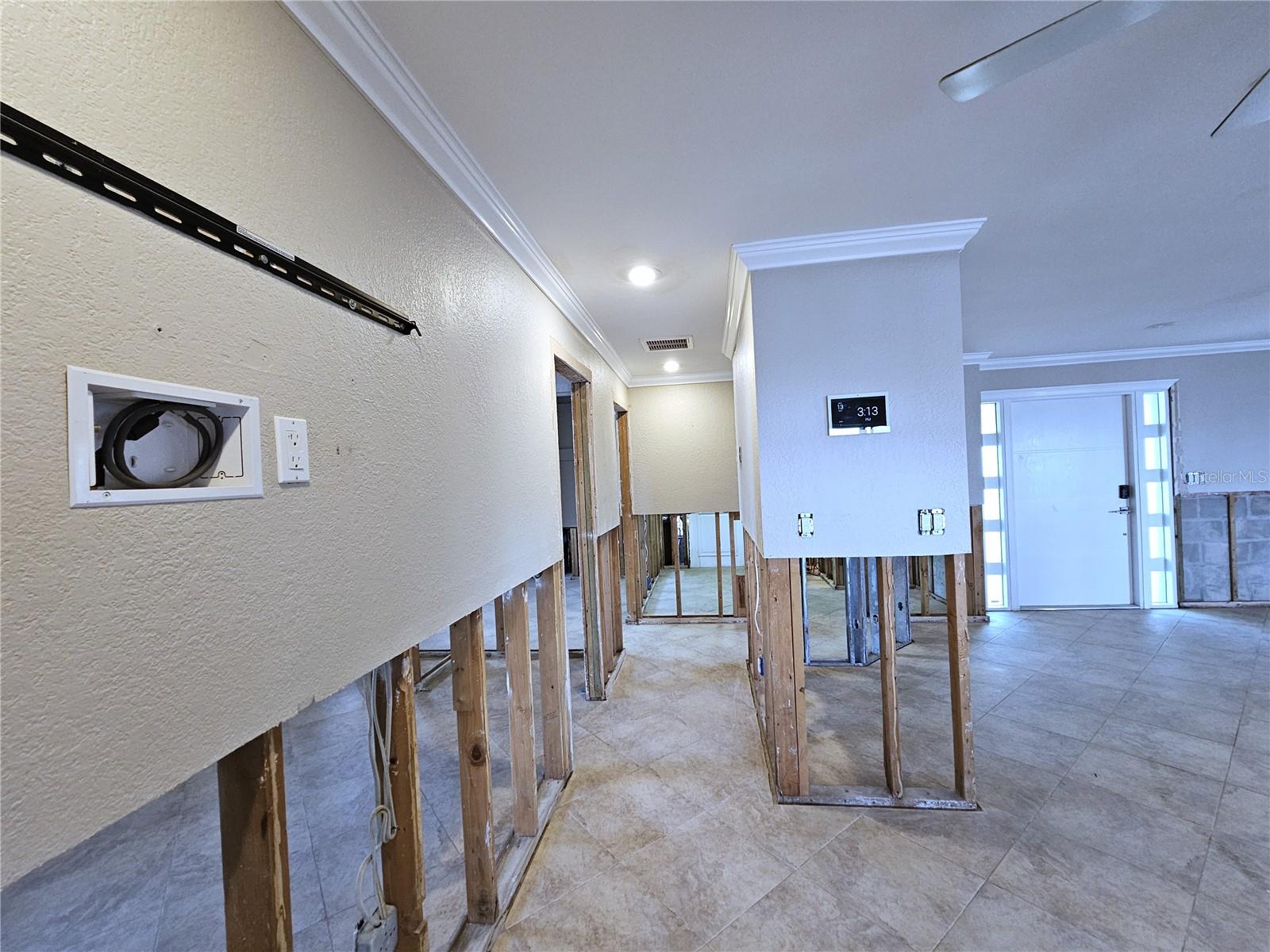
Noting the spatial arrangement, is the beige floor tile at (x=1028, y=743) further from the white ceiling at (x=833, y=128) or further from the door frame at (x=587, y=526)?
the white ceiling at (x=833, y=128)

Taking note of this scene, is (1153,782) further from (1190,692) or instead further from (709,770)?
(709,770)

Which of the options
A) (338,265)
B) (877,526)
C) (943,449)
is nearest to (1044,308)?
(943,449)

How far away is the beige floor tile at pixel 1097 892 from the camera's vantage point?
5.22ft

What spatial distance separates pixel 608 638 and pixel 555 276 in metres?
2.62

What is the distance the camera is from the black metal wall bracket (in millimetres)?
546

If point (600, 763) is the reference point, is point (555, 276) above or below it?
above

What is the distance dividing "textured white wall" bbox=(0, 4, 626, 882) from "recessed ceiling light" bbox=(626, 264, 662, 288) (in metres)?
1.21

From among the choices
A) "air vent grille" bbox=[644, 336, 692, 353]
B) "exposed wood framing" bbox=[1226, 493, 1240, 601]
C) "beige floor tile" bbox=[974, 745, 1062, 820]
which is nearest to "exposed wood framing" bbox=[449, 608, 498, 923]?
"beige floor tile" bbox=[974, 745, 1062, 820]

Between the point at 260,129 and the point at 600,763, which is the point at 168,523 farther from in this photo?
the point at 600,763

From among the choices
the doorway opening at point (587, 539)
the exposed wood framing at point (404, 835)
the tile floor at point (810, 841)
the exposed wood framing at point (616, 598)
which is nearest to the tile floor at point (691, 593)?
the exposed wood framing at point (616, 598)

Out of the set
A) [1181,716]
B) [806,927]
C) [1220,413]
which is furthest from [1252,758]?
[1220,413]

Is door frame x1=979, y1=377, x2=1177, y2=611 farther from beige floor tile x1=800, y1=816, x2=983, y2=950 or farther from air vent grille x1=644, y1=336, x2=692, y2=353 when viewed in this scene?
beige floor tile x1=800, y1=816, x2=983, y2=950

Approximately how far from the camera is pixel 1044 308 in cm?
336

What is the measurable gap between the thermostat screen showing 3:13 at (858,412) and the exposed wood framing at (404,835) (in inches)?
72.7
